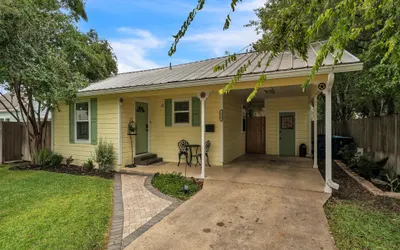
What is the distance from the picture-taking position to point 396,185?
487 cm

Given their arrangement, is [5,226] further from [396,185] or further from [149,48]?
[149,48]

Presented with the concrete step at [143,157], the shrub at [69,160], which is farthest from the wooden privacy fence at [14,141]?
the concrete step at [143,157]

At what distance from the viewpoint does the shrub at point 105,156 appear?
6.59 m

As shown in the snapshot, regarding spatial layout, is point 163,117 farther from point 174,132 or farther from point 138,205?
point 138,205

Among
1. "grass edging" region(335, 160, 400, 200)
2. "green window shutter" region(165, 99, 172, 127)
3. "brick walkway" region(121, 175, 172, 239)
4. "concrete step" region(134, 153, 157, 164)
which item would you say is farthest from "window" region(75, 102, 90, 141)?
"grass edging" region(335, 160, 400, 200)

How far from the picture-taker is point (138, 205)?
3973 millimetres

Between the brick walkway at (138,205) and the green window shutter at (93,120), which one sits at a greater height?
the green window shutter at (93,120)

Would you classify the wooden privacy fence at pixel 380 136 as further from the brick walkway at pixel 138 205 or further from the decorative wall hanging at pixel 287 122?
the brick walkway at pixel 138 205

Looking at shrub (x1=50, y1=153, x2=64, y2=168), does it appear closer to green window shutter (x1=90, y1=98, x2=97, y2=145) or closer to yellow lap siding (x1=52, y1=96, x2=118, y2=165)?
yellow lap siding (x1=52, y1=96, x2=118, y2=165)

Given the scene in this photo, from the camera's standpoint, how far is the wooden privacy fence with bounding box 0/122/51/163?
8.35 meters

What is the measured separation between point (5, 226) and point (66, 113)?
18.2 ft

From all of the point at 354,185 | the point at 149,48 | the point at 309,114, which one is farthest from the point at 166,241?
the point at 149,48

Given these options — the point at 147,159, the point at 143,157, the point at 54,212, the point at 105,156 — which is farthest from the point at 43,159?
the point at 54,212

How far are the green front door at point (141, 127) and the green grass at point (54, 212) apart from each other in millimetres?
1933
